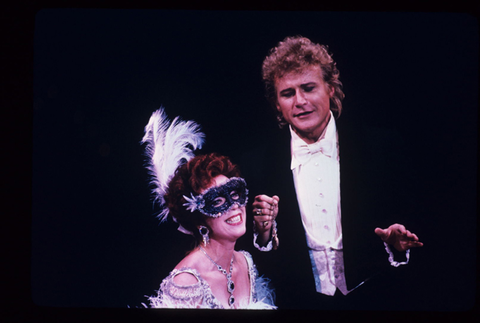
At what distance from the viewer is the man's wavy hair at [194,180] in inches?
68.6

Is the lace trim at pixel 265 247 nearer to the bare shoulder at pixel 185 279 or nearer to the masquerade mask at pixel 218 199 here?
the masquerade mask at pixel 218 199

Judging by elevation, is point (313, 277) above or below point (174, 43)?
below

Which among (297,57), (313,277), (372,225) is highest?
(297,57)

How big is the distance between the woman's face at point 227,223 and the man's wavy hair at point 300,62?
23.9 inches

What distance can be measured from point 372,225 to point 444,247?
0.43m

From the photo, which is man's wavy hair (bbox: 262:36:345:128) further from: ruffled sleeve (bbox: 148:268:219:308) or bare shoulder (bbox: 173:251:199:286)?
ruffled sleeve (bbox: 148:268:219:308)

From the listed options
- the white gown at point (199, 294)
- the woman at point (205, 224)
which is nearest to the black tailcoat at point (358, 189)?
the woman at point (205, 224)

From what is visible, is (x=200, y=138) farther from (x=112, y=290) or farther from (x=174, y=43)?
(x=112, y=290)

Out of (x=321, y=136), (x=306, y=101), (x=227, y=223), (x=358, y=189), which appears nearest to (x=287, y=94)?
(x=306, y=101)

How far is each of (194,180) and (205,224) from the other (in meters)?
0.26

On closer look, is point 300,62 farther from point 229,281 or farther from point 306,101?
point 229,281

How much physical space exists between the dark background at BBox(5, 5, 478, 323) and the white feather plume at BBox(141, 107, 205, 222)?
0.17 feet

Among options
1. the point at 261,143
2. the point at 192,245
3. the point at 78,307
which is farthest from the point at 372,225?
the point at 78,307

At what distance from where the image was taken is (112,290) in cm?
180
